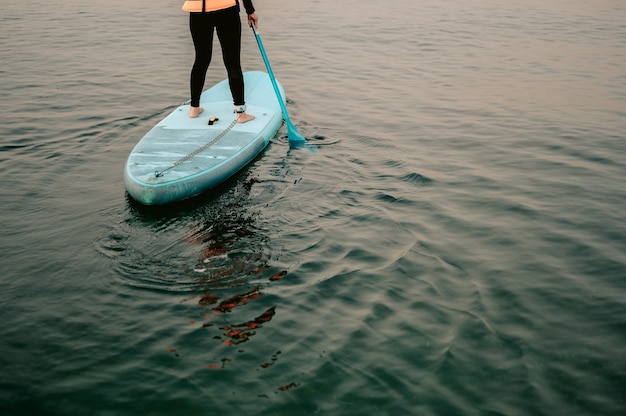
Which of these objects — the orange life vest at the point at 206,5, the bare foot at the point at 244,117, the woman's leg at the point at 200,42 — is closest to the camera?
the orange life vest at the point at 206,5

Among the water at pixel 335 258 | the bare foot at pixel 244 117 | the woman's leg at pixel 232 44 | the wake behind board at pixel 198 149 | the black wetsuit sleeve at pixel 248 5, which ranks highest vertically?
the black wetsuit sleeve at pixel 248 5

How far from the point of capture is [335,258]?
4723 millimetres

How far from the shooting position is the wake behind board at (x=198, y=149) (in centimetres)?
540

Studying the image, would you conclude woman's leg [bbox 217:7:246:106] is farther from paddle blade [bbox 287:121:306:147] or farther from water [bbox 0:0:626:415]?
water [bbox 0:0:626:415]

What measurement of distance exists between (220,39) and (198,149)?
1330mm

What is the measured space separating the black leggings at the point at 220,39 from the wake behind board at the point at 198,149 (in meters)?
0.38

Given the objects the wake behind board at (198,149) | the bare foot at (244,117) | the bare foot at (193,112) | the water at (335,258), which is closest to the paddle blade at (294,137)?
the wake behind board at (198,149)

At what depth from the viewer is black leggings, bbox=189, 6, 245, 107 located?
6.32 m

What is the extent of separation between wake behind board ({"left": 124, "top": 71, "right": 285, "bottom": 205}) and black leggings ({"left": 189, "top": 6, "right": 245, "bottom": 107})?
0.38 meters

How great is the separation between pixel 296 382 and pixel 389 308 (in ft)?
3.24

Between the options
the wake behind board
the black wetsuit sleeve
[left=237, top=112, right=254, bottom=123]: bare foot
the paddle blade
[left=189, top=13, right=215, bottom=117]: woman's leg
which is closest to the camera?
the wake behind board

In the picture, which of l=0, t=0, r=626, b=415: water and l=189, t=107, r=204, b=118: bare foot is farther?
l=189, t=107, r=204, b=118: bare foot

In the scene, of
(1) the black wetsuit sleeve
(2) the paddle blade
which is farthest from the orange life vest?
(2) the paddle blade

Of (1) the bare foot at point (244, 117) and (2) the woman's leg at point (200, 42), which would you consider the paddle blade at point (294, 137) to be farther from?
(2) the woman's leg at point (200, 42)
